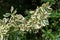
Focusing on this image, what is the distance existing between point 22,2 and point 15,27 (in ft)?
1.91

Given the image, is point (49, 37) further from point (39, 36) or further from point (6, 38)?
point (6, 38)

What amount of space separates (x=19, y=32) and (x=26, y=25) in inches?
5.3

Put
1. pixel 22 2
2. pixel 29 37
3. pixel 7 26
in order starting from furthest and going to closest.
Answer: pixel 22 2
pixel 29 37
pixel 7 26

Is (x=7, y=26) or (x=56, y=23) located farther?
(x=56, y=23)

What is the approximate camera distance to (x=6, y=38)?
1652 millimetres

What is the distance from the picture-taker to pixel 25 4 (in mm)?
2141

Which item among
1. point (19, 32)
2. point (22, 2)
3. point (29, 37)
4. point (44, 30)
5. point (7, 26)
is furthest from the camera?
point (22, 2)

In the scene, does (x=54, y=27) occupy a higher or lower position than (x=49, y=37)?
higher

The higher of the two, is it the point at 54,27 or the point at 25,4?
the point at 25,4

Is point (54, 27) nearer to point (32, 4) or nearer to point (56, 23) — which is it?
point (56, 23)

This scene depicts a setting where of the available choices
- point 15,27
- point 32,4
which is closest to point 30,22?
point 15,27

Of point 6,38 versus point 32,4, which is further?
point 32,4

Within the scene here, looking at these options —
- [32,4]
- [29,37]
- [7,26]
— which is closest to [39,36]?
[29,37]

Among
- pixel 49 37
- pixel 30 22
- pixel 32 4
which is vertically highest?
pixel 32 4
